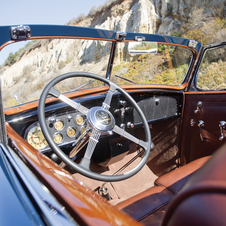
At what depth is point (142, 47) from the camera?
209 centimetres

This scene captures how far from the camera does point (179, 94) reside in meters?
2.60

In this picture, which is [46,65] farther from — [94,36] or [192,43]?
[192,43]

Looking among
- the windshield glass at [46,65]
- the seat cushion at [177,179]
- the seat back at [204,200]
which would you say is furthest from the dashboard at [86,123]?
the seat back at [204,200]

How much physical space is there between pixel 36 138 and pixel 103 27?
883 centimetres

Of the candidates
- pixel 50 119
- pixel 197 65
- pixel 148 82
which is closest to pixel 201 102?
pixel 197 65

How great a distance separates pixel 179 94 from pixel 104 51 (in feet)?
3.71

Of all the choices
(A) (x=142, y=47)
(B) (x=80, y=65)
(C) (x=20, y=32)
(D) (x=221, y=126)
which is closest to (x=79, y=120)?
(B) (x=80, y=65)

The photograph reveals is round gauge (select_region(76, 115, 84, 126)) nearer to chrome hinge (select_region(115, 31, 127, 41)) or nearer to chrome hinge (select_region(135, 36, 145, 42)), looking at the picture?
chrome hinge (select_region(115, 31, 127, 41))

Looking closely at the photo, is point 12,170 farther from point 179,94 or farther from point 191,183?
point 179,94

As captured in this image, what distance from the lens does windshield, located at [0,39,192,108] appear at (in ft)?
5.39

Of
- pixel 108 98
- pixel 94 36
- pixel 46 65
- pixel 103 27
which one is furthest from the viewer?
pixel 103 27

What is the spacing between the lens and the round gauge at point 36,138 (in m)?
1.66

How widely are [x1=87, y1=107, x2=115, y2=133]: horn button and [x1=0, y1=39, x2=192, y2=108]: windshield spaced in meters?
0.39

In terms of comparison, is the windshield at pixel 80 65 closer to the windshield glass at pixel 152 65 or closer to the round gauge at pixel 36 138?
the windshield glass at pixel 152 65
